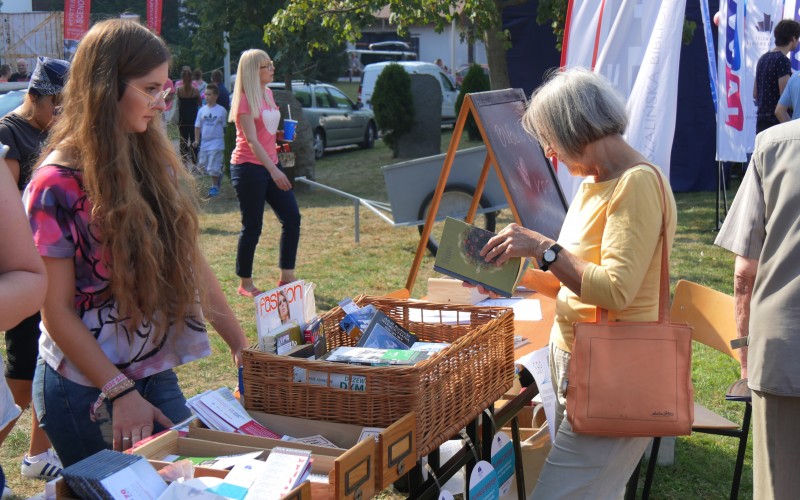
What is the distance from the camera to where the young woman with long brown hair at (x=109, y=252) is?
1959mm

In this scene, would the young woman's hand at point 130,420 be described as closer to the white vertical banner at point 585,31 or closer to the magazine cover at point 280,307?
the magazine cover at point 280,307

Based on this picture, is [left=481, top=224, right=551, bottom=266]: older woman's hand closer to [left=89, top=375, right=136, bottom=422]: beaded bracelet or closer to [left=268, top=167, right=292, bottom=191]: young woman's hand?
[left=89, top=375, right=136, bottom=422]: beaded bracelet

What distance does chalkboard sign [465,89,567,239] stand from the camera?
359 centimetres

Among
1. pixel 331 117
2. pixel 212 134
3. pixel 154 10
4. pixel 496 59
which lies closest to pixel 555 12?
pixel 496 59

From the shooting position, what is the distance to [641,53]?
4.65m

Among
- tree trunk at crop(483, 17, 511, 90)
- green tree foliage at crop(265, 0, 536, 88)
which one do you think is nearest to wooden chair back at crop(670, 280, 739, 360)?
green tree foliage at crop(265, 0, 536, 88)

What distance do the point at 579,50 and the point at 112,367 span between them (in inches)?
139

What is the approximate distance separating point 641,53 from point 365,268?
12.2 ft

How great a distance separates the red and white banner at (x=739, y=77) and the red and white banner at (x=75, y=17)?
13.4 meters

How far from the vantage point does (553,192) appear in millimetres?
4004

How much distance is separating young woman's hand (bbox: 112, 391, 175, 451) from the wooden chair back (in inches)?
86.5

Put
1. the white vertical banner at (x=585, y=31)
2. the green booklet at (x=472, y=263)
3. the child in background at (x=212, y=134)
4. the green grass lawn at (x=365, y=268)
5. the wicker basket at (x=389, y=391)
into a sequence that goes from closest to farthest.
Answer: the wicker basket at (x=389, y=391) < the green booklet at (x=472, y=263) < the green grass lawn at (x=365, y=268) < the white vertical banner at (x=585, y=31) < the child in background at (x=212, y=134)

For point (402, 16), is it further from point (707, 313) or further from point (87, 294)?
point (87, 294)

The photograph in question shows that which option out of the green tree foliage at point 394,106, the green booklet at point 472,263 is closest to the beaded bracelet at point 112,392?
the green booklet at point 472,263
